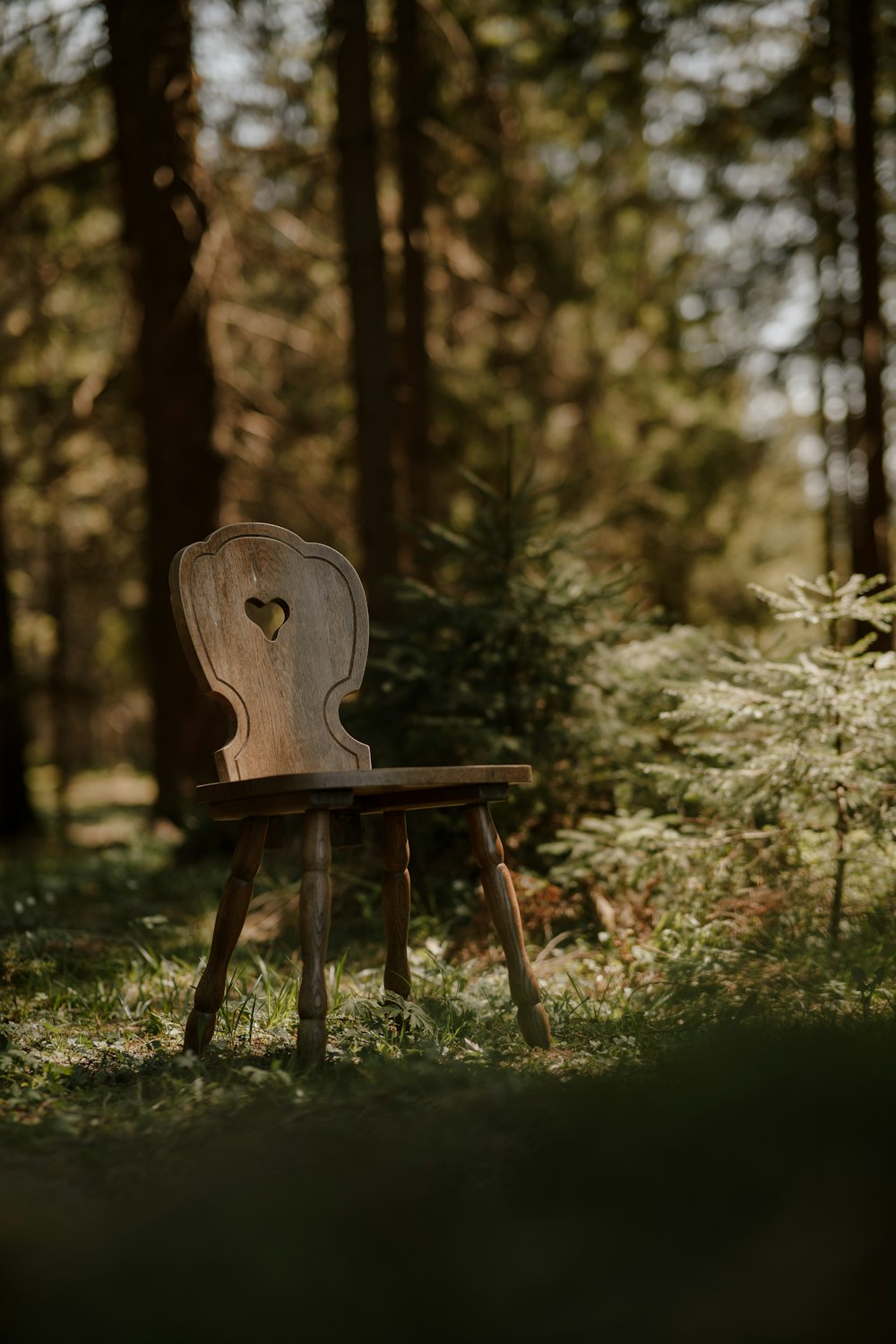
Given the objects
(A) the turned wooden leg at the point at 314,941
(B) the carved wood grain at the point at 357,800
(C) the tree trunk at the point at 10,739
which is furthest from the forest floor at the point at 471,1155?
(C) the tree trunk at the point at 10,739

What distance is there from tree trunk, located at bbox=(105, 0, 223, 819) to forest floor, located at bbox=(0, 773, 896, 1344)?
538 centimetres

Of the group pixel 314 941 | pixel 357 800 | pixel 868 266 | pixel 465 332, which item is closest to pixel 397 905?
pixel 357 800

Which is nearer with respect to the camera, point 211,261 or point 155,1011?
point 155,1011

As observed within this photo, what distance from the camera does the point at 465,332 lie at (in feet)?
46.5

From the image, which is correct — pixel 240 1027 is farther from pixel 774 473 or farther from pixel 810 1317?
pixel 774 473

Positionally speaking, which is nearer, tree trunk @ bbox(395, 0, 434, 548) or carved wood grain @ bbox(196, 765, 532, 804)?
carved wood grain @ bbox(196, 765, 532, 804)

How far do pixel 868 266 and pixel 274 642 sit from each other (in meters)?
7.12

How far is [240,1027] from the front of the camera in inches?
142

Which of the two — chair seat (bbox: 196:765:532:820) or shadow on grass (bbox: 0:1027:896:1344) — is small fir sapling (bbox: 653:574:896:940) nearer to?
chair seat (bbox: 196:765:532:820)

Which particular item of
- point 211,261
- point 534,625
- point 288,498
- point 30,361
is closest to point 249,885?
point 534,625

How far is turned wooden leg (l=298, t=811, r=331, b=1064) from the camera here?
10.2 feet

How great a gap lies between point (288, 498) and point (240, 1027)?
31.6 ft

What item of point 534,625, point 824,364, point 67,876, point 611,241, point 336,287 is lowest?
point 67,876

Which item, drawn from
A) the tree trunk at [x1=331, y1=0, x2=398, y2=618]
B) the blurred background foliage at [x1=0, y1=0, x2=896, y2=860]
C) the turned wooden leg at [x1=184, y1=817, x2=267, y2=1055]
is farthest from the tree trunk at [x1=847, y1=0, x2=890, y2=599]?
the turned wooden leg at [x1=184, y1=817, x2=267, y2=1055]
